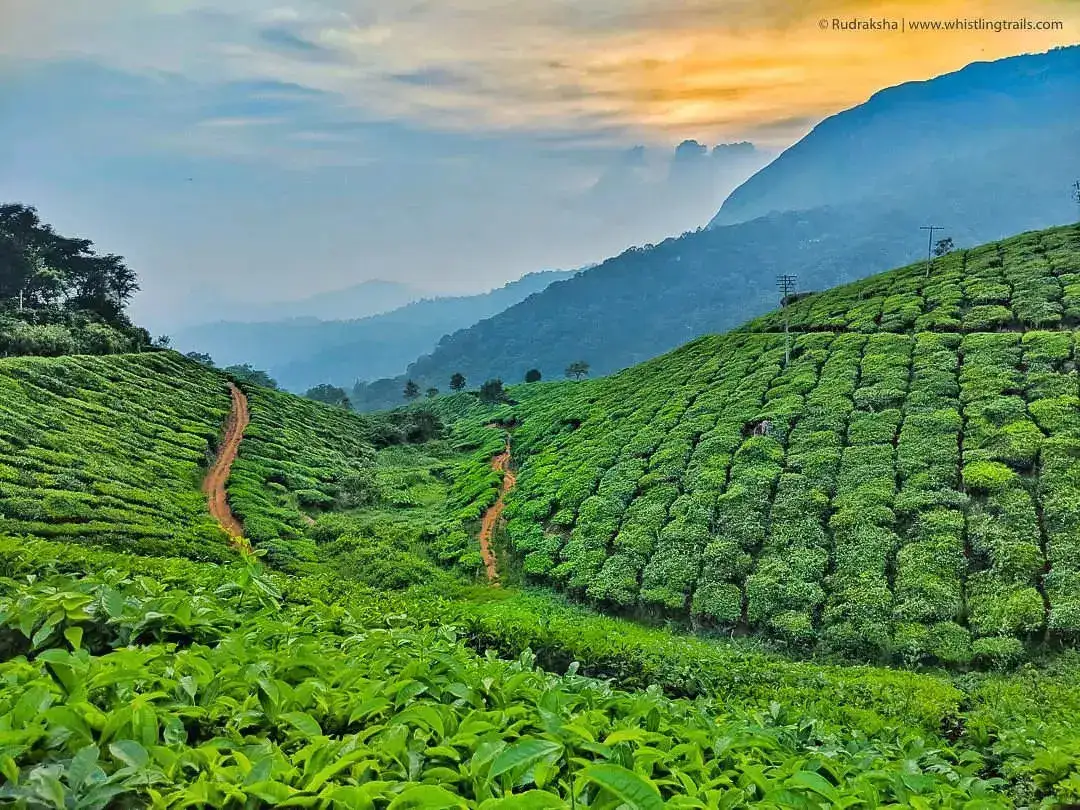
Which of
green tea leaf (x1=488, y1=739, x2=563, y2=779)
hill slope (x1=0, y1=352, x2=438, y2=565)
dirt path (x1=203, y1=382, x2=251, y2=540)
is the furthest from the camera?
dirt path (x1=203, y1=382, x2=251, y2=540)

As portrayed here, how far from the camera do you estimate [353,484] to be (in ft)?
105

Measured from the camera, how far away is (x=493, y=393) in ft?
208

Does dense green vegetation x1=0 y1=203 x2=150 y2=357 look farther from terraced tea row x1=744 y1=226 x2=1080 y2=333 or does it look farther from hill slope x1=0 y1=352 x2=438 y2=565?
terraced tea row x1=744 y1=226 x2=1080 y2=333

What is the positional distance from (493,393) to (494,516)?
121ft

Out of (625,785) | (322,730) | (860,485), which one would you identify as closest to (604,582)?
(860,485)

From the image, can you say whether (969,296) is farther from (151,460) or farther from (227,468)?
→ (151,460)

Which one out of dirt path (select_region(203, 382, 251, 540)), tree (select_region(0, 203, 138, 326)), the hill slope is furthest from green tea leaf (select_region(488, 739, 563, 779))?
tree (select_region(0, 203, 138, 326))

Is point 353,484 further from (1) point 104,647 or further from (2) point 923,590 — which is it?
(1) point 104,647

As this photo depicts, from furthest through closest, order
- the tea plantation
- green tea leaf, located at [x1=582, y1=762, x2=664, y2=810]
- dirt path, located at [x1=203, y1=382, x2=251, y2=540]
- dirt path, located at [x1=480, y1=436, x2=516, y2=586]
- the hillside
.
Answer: dirt path, located at [x1=203, y1=382, x2=251, y2=540]
dirt path, located at [x1=480, y1=436, x2=516, y2=586]
the hillside
the tea plantation
green tea leaf, located at [x1=582, y1=762, x2=664, y2=810]

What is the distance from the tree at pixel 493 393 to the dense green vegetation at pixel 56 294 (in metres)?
28.5

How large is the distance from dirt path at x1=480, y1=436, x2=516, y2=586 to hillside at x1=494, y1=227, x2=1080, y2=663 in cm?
109

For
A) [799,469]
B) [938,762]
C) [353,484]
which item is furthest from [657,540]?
[353,484]

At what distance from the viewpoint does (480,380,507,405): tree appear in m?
62.3

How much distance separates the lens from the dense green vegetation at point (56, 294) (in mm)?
35031
